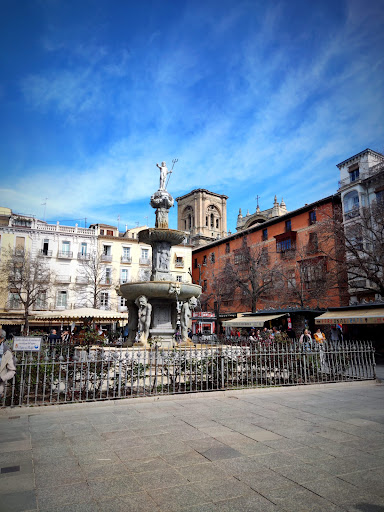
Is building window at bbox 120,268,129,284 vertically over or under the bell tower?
under

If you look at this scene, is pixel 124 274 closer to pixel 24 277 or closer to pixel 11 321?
pixel 24 277

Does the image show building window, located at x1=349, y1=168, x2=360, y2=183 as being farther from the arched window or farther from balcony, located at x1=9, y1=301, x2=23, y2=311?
balcony, located at x1=9, y1=301, x2=23, y2=311

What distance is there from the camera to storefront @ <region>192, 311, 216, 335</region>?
3766 centimetres

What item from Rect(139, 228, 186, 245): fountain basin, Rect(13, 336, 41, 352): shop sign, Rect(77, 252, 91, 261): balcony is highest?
Rect(77, 252, 91, 261): balcony

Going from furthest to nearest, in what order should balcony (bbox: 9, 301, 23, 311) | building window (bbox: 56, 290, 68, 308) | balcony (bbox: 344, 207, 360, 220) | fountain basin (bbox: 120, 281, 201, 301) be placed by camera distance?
1. building window (bbox: 56, 290, 68, 308)
2. balcony (bbox: 9, 301, 23, 311)
3. balcony (bbox: 344, 207, 360, 220)
4. fountain basin (bbox: 120, 281, 201, 301)

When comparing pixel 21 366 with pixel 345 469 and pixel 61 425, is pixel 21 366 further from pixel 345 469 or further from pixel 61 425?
pixel 345 469

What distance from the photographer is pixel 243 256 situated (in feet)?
132

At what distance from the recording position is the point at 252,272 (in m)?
34.8

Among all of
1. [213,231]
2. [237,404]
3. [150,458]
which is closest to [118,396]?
[237,404]

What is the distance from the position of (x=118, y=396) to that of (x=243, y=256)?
3326 cm

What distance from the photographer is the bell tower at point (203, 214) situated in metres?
80.0

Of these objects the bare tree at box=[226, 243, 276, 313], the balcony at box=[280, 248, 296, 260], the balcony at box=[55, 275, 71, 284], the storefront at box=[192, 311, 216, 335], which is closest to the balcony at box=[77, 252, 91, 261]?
the balcony at box=[55, 275, 71, 284]

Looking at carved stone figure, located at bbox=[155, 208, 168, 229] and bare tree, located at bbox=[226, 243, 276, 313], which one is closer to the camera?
carved stone figure, located at bbox=[155, 208, 168, 229]

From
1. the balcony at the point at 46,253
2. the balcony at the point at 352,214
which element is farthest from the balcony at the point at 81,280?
the balcony at the point at 352,214
